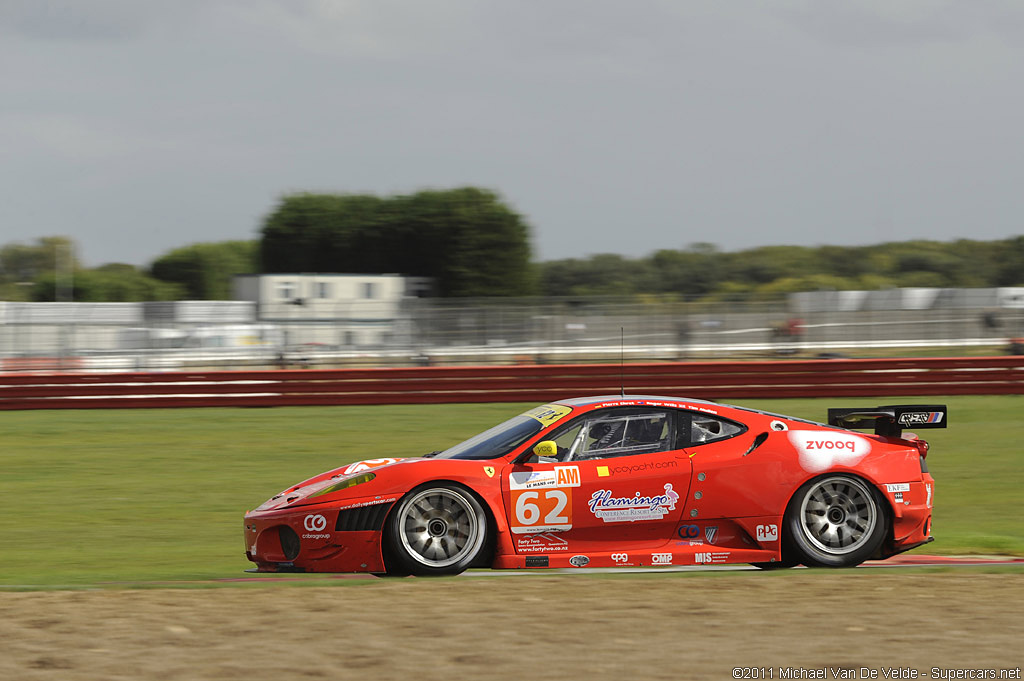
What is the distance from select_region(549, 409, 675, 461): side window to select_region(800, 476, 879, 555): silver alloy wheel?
93 centimetres

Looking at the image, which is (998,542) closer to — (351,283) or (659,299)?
(659,299)

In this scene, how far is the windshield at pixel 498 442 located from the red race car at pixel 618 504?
2cm

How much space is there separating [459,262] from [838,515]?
161ft

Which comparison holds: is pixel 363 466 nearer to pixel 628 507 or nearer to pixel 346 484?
pixel 346 484

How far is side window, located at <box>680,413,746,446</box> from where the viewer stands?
6.61 meters

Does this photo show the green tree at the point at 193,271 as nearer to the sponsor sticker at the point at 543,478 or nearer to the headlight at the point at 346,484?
the headlight at the point at 346,484

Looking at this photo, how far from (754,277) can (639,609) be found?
73.2 metres

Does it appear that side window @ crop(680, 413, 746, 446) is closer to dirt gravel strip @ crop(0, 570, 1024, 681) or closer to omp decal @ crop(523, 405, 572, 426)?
omp decal @ crop(523, 405, 572, 426)

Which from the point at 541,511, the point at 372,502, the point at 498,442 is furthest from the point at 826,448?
the point at 372,502

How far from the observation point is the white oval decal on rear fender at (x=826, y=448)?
6.48 metres

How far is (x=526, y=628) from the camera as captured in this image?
192 inches

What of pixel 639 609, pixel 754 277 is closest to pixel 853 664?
pixel 639 609

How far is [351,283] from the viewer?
2994 cm

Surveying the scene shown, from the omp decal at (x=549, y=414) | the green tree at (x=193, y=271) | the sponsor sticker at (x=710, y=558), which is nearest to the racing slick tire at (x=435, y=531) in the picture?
the omp decal at (x=549, y=414)
